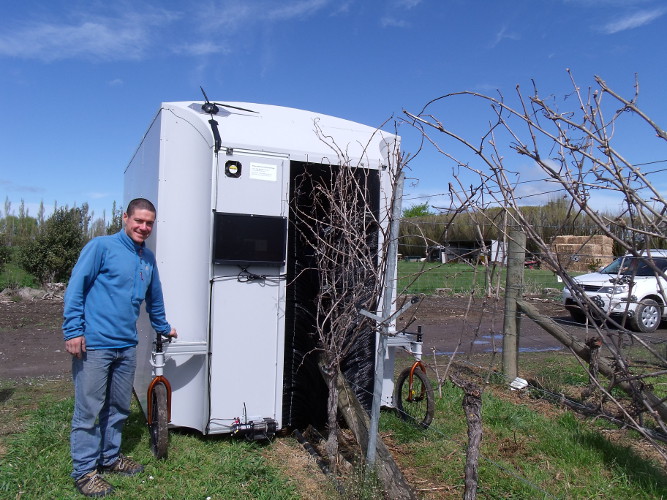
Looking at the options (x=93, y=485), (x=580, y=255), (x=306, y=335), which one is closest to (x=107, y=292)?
(x=93, y=485)

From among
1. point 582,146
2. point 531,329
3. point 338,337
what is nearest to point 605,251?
point 531,329

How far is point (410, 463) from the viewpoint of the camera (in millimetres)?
4082

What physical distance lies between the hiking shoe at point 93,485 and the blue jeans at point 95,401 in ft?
0.16

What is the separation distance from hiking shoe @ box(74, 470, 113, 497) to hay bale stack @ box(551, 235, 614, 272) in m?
3.08

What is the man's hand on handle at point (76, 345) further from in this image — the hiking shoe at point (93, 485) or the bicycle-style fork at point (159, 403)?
the hiking shoe at point (93, 485)

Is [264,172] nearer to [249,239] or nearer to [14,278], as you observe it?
[249,239]

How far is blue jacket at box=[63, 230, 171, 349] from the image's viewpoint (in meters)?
3.56

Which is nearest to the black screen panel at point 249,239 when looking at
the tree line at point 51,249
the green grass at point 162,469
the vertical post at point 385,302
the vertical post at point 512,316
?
the vertical post at point 385,302

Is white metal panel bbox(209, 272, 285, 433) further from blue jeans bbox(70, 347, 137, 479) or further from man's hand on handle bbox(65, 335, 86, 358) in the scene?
man's hand on handle bbox(65, 335, 86, 358)

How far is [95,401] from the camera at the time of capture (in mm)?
3611

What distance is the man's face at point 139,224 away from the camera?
382cm

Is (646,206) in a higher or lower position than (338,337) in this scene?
higher

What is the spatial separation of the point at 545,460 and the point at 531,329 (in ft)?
23.4

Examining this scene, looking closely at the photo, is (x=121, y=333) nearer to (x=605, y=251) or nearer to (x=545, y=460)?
(x=545, y=460)
